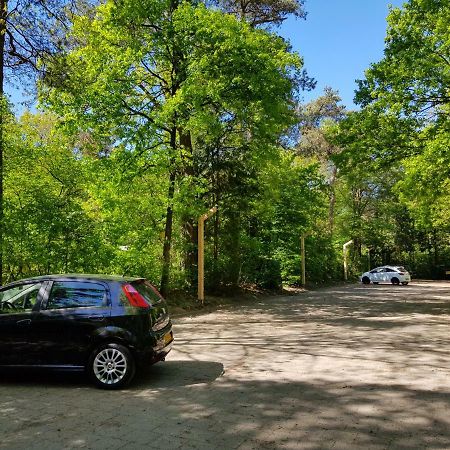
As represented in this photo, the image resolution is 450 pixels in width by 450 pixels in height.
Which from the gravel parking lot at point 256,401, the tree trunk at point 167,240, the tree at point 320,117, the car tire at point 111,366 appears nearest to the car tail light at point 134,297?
the car tire at point 111,366

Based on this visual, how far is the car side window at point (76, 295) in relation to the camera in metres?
6.46

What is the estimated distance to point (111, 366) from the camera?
20.6ft

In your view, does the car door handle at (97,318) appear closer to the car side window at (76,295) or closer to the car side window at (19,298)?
the car side window at (76,295)

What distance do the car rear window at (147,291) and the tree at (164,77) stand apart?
8.68m

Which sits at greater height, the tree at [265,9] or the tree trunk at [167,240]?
the tree at [265,9]

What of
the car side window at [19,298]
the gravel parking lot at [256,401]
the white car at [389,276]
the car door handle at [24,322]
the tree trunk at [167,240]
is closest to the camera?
the gravel parking lot at [256,401]

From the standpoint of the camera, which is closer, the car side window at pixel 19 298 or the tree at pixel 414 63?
the car side window at pixel 19 298

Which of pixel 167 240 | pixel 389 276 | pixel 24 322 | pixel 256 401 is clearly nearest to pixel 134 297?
pixel 24 322

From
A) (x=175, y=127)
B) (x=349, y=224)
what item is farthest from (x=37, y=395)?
(x=349, y=224)

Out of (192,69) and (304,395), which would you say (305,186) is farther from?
(304,395)

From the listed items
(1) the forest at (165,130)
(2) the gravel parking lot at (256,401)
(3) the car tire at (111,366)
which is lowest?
(2) the gravel parking lot at (256,401)

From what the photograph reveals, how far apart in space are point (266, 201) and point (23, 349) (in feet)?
56.1

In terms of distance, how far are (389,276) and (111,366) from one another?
115 ft

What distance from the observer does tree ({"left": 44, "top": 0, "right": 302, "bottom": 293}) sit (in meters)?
15.3
